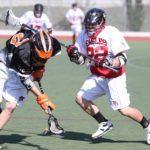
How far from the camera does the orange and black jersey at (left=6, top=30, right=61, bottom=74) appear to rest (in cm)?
715

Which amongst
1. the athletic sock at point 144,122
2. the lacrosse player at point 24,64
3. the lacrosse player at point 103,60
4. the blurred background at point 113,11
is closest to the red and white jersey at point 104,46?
the lacrosse player at point 103,60

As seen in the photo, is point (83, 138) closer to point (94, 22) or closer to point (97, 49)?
point (97, 49)

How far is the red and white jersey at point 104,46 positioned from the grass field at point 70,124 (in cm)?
91

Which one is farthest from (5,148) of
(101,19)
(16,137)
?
(101,19)

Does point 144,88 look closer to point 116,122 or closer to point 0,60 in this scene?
point 116,122

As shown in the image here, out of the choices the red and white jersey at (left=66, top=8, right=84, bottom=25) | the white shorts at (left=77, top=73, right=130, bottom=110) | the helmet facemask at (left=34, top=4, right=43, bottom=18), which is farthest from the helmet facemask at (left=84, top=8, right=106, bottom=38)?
the red and white jersey at (left=66, top=8, right=84, bottom=25)

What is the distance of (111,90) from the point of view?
7664 millimetres

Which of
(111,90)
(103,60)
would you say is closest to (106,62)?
(103,60)

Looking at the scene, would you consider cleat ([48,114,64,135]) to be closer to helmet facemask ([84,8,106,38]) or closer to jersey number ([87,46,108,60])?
jersey number ([87,46,108,60])

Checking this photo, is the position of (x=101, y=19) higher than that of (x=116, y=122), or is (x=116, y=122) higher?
(x=101, y=19)

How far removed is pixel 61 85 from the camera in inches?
492

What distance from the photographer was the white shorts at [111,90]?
25.0 ft

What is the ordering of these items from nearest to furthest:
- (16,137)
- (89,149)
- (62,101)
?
1. (89,149)
2. (16,137)
3. (62,101)

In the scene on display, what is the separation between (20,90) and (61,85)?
5.01 m
